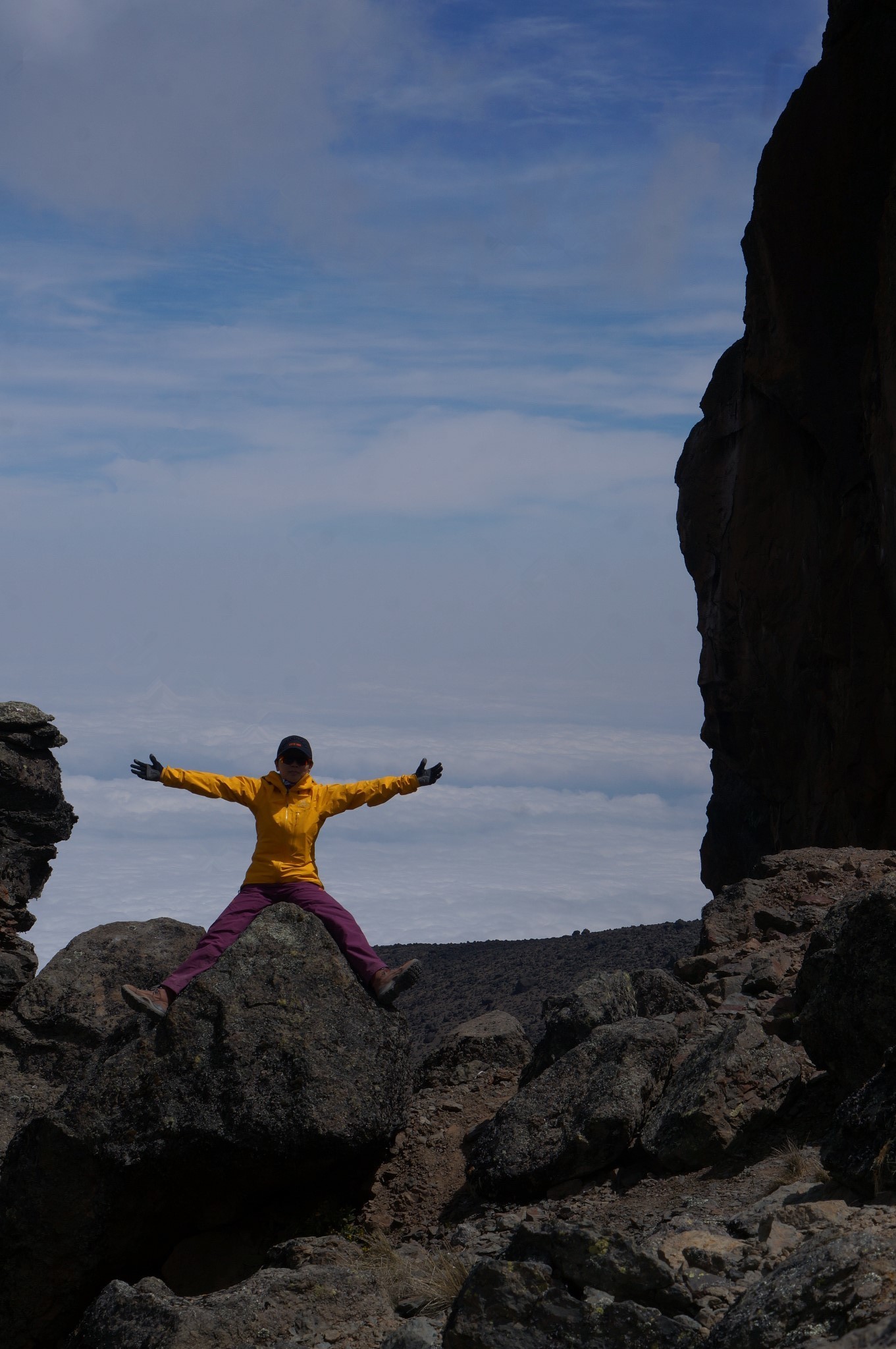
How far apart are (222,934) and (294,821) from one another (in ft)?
3.78

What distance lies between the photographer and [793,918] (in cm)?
1348

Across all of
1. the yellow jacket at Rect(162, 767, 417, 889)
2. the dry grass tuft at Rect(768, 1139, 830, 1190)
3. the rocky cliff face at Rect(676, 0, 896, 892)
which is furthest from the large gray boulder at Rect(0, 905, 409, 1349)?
the rocky cliff face at Rect(676, 0, 896, 892)

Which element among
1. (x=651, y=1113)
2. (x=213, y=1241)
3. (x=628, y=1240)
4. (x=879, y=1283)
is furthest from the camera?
(x=213, y=1241)

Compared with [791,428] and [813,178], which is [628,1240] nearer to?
[813,178]

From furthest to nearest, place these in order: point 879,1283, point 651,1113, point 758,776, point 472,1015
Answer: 1. point 472,1015
2. point 758,776
3. point 651,1113
4. point 879,1283

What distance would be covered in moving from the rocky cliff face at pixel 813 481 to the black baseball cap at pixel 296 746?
8.56m

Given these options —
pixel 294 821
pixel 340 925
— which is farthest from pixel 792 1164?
pixel 294 821

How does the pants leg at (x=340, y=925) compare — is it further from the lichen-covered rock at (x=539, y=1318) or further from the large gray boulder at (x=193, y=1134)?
the lichen-covered rock at (x=539, y=1318)

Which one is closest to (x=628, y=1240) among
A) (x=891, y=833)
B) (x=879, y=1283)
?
(x=879, y=1283)

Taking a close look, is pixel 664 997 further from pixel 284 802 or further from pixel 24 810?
pixel 24 810

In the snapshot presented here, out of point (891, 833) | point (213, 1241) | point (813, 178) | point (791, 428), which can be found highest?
point (813, 178)

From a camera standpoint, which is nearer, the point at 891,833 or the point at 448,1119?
the point at 448,1119

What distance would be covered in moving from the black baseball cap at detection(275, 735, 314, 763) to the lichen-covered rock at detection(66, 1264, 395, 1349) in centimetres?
452

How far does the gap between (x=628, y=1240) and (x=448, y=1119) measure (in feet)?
21.2
